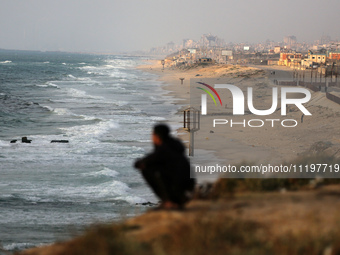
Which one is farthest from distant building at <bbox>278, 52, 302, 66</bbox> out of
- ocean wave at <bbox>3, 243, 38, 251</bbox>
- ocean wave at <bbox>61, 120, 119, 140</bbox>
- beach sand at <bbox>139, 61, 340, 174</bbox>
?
ocean wave at <bbox>3, 243, 38, 251</bbox>

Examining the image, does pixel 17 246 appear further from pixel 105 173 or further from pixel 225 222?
pixel 225 222

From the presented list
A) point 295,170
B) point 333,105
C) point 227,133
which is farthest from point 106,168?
point 333,105

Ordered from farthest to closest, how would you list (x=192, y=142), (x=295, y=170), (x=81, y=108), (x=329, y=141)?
(x=81, y=108) < (x=192, y=142) < (x=329, y=141) < (x=295, y=170)

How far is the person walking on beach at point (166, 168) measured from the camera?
5.54m

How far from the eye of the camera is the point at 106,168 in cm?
1975

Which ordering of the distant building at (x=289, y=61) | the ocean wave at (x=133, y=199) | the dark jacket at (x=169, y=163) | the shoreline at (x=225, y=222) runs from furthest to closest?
the distant building at (x=289, y=61) < the ocean wave at (x=133, y=199) < the dark jacket at (x=169, y=163) < the shoreline at (x=225, y=222)

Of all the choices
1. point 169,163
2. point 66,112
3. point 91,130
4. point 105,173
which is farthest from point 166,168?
point 66,112

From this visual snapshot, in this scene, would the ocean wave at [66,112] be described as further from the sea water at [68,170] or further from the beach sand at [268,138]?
the beach sand at [268,138]

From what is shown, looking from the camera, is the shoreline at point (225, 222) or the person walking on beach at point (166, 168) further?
the person walking on beach at point (166, 168)

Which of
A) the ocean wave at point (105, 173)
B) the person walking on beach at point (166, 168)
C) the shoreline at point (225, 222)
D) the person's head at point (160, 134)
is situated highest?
the person's head at point (160, 134)

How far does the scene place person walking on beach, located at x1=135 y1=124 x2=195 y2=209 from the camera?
5.54 meters

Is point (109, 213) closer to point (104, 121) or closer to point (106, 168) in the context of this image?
point (106, 168)

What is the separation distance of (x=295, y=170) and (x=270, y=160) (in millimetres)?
Result: 9940

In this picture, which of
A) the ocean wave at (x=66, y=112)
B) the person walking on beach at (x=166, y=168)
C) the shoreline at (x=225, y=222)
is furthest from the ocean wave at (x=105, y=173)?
the ocean wave at (x=66, y=112)
